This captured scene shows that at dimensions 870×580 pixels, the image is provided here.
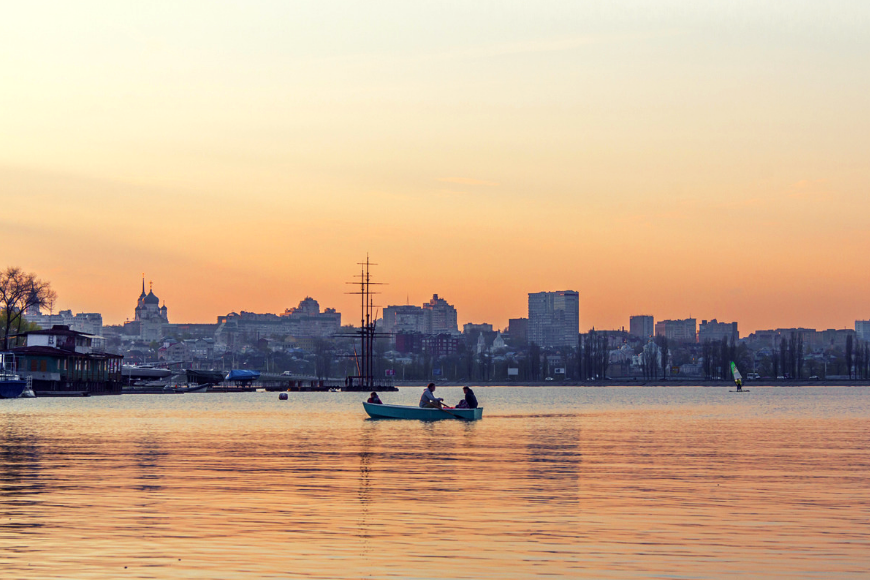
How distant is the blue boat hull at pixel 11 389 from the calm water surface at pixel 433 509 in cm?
7125

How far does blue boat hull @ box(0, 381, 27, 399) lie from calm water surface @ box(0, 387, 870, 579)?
2805 inches

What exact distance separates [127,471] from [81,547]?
51.1 feet

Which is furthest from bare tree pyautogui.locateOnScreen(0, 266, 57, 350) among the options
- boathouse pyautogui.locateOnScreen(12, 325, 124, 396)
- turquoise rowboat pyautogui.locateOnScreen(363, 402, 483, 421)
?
turquoise rowboat pyautogui.locateOnScreen(363, 402, 483, 421)

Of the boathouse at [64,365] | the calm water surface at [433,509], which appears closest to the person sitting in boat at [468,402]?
the calm water surface at [433,509]

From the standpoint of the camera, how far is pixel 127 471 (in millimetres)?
35750

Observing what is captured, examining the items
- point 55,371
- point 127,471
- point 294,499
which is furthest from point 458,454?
point 55,371

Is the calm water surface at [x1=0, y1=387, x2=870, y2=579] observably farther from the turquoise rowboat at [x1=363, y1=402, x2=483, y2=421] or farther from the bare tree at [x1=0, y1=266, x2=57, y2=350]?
the bare tree at [x1=0, y1=266, x2=57, y2=350]

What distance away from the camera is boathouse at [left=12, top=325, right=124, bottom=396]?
139m

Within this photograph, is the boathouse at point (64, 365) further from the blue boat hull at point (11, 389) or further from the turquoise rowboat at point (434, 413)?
the turquoise rowboat at point (434, 413)

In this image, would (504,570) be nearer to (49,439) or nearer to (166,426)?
(49,439)

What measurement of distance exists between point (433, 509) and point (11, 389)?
103 m

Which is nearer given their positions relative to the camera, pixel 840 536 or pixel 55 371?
pixel 840 536

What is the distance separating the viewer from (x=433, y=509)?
26.2m

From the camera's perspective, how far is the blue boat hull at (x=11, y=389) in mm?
117125
